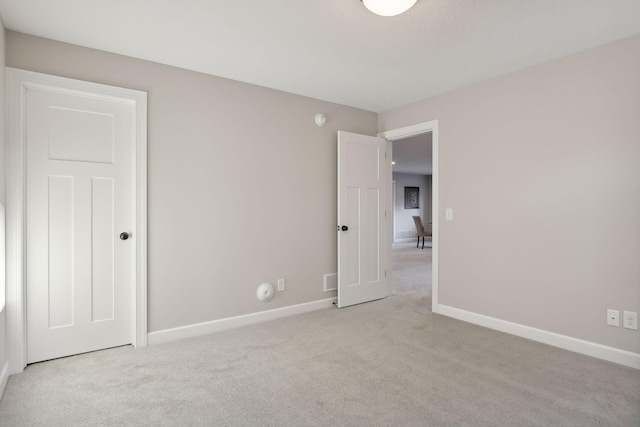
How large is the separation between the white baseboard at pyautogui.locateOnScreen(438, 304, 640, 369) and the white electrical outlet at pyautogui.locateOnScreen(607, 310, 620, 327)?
0.60 ft

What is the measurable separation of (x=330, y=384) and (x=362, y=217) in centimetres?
218

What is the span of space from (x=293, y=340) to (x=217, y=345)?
622 mm

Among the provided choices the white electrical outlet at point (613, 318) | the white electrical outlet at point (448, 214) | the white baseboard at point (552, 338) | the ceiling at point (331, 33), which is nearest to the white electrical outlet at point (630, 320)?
the white electrical outlet at point (613, 318)

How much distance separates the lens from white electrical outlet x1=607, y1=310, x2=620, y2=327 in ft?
8.27

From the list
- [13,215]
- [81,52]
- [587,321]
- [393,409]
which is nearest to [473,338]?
[587,321]

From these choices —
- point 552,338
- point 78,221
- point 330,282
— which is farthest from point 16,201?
point 552,338

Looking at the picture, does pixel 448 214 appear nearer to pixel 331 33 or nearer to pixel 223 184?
pixel 331 33

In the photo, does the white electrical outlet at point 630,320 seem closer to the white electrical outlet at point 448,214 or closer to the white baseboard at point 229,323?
the white electrical outlet at point 448,214

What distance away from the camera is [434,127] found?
376 centimetres

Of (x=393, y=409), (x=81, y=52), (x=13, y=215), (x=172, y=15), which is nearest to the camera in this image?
(x=393, y=409)

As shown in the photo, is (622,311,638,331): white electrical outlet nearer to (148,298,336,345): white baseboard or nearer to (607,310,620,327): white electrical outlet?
(607,310,620,327): white electrical outlet

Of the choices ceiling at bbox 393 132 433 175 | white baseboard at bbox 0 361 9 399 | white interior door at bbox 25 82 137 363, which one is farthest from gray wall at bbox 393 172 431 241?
white baseboard at bbox 0 361 9 399

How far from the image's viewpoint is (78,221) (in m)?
2.64

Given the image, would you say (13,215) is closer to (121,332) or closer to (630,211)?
(121,332)
